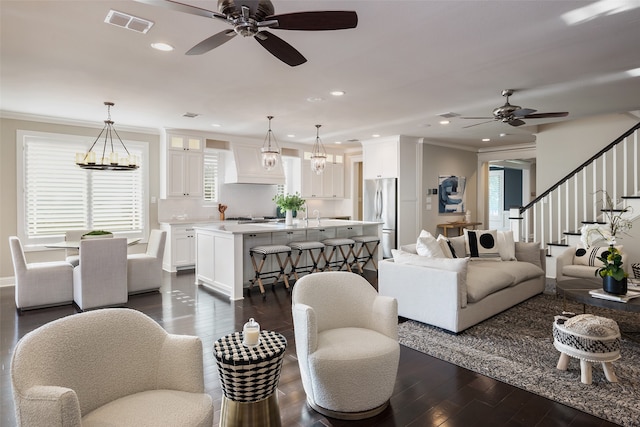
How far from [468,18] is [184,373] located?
9.73ft

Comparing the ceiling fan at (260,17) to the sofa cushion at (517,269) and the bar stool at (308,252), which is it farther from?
the bar stool at (308,252)

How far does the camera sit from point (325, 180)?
948 cm

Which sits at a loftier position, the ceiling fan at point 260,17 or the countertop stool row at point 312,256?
the ceiling fan at point 260,17

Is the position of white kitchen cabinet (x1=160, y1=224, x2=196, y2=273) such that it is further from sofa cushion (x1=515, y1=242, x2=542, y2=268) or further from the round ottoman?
the round ottoman

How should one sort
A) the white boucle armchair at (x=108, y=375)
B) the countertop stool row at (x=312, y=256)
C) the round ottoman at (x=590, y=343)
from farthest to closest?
1. the countertop stool row at (x=312, y=256)
2. the round ottoman at (x=590, y=343)
3. the white boucle armchair at (x=108, y=375)


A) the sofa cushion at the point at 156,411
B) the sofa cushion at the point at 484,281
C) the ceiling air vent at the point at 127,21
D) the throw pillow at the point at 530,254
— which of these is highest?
the ceiling air vent at the point at 127,21

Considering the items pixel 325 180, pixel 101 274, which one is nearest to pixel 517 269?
pixel 101 274

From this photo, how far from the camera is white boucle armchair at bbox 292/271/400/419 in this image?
7.23 ft

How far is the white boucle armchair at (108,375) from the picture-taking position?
1326 mm

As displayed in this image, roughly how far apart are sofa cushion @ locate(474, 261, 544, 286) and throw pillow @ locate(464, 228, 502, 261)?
203mm

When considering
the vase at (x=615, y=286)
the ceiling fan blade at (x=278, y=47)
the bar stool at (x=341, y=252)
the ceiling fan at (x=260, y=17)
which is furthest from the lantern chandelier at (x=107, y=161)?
the vase at (x=615, y=286)

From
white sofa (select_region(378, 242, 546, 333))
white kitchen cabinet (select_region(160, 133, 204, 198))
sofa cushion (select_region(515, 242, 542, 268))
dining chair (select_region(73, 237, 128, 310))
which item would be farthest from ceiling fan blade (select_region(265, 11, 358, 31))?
white kitchen cabinet (select_region(160, 133, 204, 198))

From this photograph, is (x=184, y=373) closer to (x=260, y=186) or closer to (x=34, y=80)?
(x=34, y=80)

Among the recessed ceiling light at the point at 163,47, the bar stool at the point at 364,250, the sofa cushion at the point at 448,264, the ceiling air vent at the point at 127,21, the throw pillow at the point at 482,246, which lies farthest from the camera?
the bar stool at the point at 364,250
